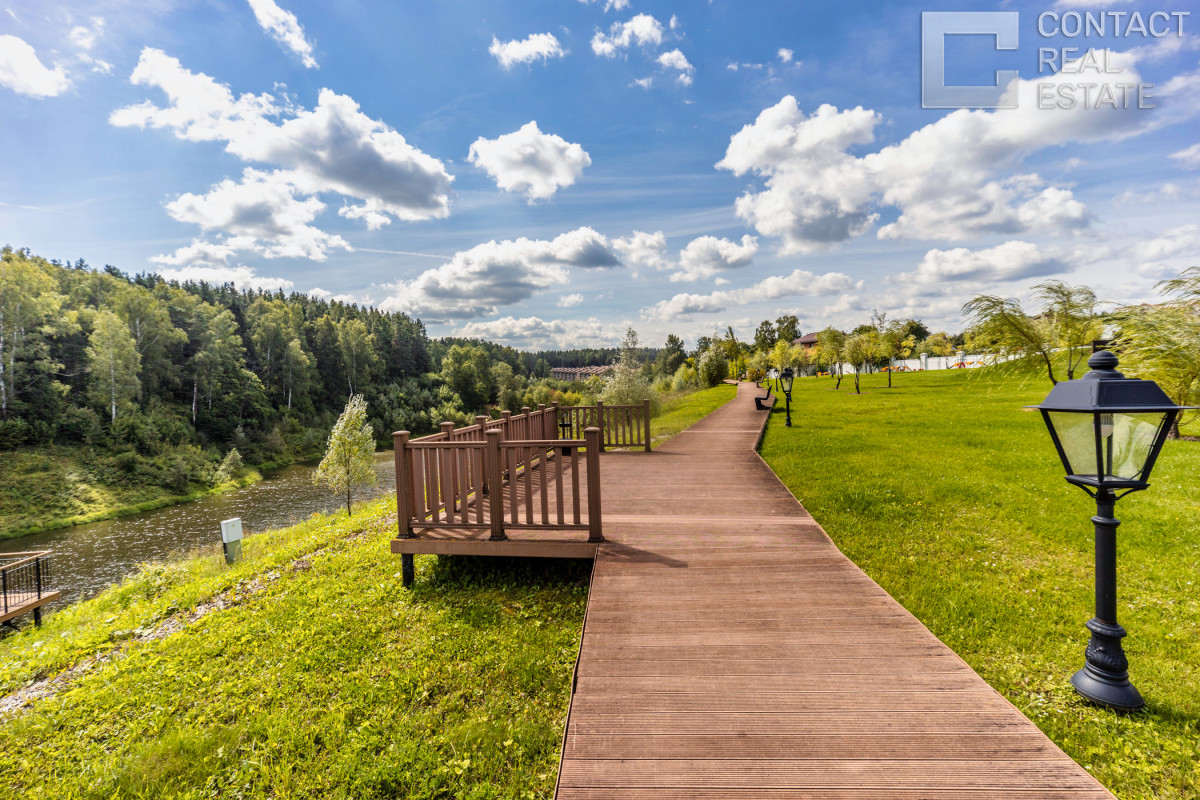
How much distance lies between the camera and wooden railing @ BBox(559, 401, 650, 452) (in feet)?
31.8

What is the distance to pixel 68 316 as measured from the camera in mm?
32156

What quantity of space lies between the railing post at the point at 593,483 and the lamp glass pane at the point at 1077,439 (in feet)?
11.4

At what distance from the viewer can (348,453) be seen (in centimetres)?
1983

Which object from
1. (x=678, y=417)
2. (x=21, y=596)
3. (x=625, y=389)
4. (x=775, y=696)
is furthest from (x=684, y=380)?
(x=775, y=696)

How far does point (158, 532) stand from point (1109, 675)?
32.9m

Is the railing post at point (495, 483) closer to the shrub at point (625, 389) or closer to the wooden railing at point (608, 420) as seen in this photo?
the wooden railing at point (608, 420)

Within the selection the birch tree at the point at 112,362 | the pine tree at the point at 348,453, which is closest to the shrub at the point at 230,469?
the birch tree at the point at 112,362

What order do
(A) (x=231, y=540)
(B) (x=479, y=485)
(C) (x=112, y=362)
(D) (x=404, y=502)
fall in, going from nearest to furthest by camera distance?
(D) (x=404, y=502) < (B) (x=479, y=485) < (A) (x=231, y=540) < (C) (x=112, y=362)

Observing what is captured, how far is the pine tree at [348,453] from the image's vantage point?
64.5ft

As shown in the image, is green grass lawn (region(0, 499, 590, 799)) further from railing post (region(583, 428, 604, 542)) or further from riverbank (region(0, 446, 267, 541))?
riverbank (region(0, 446, 267, 541))

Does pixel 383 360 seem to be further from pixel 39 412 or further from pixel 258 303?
pixel 39 412

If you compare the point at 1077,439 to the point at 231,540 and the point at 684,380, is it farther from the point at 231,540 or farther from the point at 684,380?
the point at 684,380

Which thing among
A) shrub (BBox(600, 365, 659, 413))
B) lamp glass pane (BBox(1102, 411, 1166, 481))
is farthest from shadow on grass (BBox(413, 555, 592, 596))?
shrub (BBox(600, 365, 659, 413))

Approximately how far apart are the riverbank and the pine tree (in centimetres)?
1673
